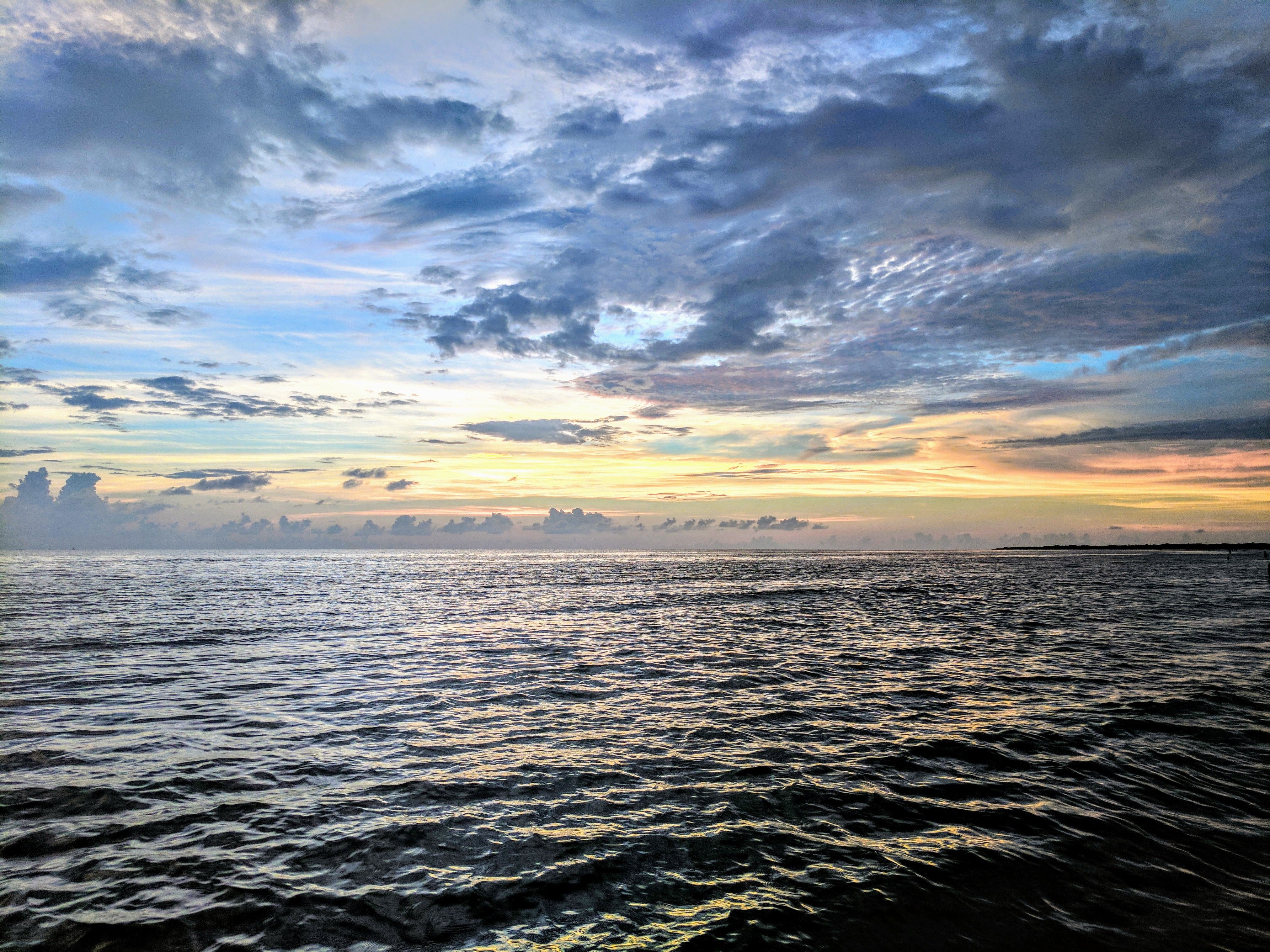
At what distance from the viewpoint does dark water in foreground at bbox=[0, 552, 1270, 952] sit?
26.0 feet

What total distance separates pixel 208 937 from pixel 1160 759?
17.9 meters

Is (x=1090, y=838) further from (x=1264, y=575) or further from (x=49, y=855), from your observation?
(x=1264, y=575)

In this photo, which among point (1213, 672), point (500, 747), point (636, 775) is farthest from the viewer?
point (1213, 672)

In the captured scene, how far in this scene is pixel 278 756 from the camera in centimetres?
1426

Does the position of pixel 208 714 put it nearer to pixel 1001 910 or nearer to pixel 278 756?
pixel 278 756

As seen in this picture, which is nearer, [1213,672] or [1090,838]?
[1090,838]

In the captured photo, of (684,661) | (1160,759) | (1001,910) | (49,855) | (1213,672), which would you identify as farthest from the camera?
(684,661)

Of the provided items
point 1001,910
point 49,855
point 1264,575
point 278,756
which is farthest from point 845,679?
point 1264,575

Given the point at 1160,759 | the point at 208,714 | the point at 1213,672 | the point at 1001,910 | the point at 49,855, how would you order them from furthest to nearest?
the point at 1213,672 < the point at 208,714 < the point at 1160,759 < the point at 49,855 < the point at 1001,910

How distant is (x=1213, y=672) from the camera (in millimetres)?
22094

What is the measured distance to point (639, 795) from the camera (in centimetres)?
1178

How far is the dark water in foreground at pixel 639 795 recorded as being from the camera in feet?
26.0

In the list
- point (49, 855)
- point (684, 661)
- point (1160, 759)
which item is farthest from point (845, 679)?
point (49, 855)

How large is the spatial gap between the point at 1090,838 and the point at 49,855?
1649 cm
